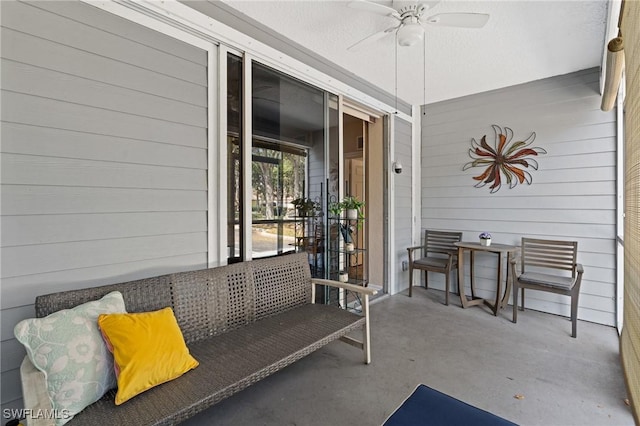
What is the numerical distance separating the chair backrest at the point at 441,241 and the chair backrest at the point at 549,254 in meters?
0.80

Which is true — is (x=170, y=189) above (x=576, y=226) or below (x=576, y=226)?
above

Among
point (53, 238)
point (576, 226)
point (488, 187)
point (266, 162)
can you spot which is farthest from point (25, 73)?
point (576, 226)

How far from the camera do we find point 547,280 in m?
3.18

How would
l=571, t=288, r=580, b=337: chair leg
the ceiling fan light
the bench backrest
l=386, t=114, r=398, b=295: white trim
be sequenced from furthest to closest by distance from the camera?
l=386, t=114, r=398, b=295: white trim < l=571, t=288, r=580, b=337: chair leg < the ceiling fan light < the bench backrest

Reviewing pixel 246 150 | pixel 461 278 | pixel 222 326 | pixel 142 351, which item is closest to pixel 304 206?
pixel 246 150

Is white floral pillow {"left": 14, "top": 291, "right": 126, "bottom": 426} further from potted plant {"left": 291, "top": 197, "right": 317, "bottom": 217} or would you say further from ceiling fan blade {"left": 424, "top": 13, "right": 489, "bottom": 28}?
ceiling fan blade {"left": 424, "top": 13, "right": 489, "bottom": 28}

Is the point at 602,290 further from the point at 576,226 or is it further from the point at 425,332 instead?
the point at 425,332

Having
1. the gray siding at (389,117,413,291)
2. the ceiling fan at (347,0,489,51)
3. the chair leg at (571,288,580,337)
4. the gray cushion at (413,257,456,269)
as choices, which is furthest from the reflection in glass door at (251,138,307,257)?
the chair leg at (571,288,580,337)

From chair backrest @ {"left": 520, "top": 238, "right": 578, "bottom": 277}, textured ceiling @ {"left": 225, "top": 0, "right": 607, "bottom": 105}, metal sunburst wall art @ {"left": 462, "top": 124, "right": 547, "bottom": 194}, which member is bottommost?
chair backrest @ {"left": 520, "top": 238, "right": 578, "bottom": 277}

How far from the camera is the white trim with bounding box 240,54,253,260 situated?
2449 millimetres

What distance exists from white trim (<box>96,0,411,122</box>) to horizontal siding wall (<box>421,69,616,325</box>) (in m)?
2.38

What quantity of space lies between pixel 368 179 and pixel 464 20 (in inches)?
101

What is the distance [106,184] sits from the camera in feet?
5.93

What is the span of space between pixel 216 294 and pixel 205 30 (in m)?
1.91
